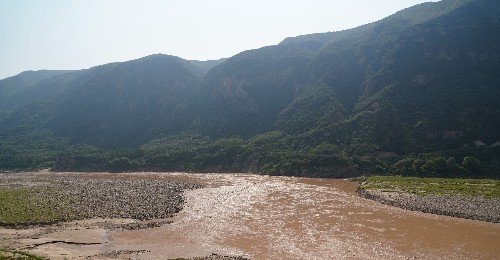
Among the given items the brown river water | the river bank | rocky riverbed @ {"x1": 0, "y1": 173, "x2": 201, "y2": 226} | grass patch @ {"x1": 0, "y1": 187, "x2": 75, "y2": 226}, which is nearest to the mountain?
the river bank

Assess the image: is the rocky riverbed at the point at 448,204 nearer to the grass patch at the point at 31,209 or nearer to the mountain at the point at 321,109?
the mountain at the point at 321,109

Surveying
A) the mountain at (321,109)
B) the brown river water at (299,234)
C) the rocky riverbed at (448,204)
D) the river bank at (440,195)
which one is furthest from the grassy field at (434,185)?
the brown river water at (299,234)

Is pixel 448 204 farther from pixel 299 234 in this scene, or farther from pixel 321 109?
pixel 321 109

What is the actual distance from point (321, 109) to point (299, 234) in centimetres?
8972

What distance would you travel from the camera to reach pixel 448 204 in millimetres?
48156

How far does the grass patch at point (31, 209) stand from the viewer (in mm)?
41334

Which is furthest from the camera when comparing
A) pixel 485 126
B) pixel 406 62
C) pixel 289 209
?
pixel 406 62

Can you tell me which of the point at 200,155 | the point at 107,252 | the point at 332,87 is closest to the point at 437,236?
the point at 107,252

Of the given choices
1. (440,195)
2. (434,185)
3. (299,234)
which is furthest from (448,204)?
(299,234)

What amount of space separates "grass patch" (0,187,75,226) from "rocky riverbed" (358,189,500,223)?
40947 millimetres

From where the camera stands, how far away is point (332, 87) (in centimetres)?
13825

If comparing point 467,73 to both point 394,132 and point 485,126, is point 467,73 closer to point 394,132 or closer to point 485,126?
point 485,126

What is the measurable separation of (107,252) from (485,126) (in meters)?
83.4

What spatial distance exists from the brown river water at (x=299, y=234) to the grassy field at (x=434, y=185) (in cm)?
1008
